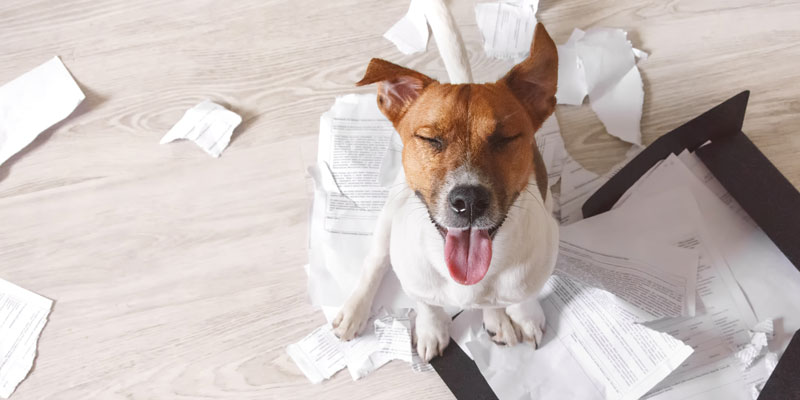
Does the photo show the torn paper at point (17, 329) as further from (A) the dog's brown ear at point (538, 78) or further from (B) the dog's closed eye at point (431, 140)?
(A) the dog's brown ear at point (538, 78)

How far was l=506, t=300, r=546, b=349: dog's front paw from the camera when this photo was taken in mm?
1481

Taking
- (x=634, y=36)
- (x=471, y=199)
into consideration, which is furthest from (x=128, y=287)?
(x=634, y=36)

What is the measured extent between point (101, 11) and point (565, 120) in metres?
1.73

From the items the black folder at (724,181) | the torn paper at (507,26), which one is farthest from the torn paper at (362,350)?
the torn paper at (507,26)

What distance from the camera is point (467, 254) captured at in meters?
1.08

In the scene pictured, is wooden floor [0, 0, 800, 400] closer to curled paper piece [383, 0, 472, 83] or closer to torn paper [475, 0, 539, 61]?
torn paper [475, 0, 539, 61]

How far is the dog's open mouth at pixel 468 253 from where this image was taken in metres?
1.06

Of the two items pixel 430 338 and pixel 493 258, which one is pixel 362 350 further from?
pixel 493 258

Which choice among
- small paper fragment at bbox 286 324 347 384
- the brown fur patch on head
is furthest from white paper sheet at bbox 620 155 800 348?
small paper fragment at bbox 286 324 347 384

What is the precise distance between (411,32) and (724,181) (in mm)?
1096

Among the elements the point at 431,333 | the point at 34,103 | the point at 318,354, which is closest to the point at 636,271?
the point at 431,333

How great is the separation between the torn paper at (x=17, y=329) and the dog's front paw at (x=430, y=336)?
112 centimetres

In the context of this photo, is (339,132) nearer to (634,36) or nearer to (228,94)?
(228,94)

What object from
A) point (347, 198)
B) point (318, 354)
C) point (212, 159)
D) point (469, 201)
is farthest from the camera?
point (212, 159)
